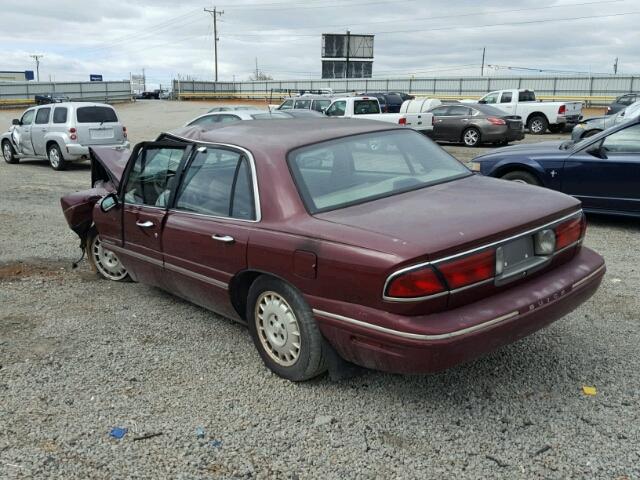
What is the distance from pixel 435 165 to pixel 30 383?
2.99 meters

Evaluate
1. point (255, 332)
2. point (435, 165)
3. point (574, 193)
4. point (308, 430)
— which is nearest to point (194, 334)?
point (255, 332)

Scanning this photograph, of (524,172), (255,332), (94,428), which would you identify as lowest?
(94,428)

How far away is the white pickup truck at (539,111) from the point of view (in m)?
24.3

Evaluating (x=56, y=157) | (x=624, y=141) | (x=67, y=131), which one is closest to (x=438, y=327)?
(x=624, y=141)

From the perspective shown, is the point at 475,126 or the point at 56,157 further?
the point at 475,126

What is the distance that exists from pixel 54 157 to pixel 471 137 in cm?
1269

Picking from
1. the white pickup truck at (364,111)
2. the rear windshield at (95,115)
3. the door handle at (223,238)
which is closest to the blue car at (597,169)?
the door handle at (223,238)

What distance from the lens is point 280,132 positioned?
165 inches

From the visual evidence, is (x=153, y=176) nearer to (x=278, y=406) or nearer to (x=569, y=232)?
(x=278, y=406)

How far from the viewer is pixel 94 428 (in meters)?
3.31

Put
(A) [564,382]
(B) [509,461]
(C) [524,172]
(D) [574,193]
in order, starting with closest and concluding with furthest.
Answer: (B) [509,461] → (A) [564,382] → (D) [574,193] → (C) [524,172]

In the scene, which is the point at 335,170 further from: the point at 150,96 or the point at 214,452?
the point at 150,96

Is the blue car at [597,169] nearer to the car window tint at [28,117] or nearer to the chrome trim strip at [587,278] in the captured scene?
the chrome trim strip at [587,278]

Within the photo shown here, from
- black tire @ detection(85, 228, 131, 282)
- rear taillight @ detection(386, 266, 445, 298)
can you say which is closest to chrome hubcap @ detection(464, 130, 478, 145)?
black tire @ detection(85, 228, 131, 282)
